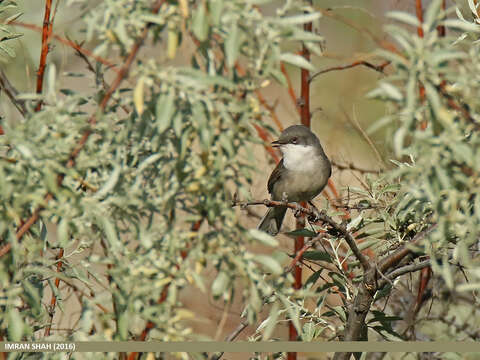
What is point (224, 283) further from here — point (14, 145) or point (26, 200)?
point (14, 145)

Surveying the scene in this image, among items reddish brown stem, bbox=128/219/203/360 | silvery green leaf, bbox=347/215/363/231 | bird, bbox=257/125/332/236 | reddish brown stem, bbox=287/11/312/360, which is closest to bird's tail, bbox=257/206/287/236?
bird, bbox=257/125/332/236

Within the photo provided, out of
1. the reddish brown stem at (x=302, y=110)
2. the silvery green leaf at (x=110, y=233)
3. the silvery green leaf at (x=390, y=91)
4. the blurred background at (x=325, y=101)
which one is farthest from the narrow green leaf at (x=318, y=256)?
the silvery green leaf at (x=390, y=91)

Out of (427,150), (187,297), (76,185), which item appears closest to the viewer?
(427,150)

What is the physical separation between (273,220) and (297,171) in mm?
479

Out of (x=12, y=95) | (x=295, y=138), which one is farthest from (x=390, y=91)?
(x=295, y=138)

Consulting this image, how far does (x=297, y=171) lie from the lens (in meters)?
5.58

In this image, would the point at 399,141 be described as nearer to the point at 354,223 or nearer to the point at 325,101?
the point at 354,223

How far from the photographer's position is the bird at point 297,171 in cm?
545

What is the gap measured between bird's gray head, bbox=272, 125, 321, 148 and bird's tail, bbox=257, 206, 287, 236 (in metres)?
0.58

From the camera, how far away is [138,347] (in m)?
2.22

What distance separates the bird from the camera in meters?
5.45

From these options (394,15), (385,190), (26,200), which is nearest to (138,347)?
(26,200)

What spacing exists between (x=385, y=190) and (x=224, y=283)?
1.76 meters

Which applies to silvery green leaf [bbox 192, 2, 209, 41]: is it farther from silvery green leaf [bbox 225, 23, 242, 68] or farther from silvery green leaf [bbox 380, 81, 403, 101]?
silvery green leaf [bbox 380, 81, 403, 101]
